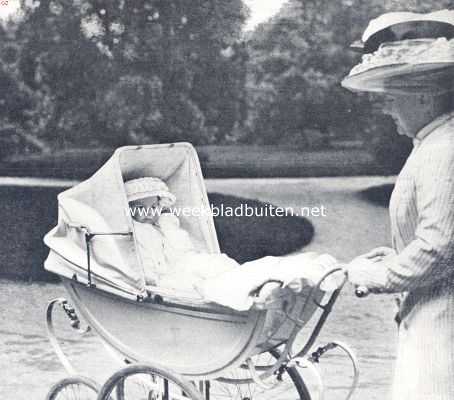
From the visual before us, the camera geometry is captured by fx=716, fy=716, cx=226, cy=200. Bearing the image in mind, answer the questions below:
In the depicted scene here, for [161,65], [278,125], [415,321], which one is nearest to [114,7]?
[161,65]

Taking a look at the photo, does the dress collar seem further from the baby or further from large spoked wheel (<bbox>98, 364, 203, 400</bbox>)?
large spoked wheel (<bbox>98, 364, 203, 400</bbox>)

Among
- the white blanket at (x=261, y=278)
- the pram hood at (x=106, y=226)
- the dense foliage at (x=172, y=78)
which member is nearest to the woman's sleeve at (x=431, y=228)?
the white blanket at (x=261, y=278)

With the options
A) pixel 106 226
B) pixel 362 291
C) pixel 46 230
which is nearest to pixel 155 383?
pixel 106 226

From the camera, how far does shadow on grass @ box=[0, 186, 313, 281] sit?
12.5 ft

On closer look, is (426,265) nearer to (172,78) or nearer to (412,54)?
(412,54)

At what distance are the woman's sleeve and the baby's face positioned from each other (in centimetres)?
128

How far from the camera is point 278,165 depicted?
3.77m

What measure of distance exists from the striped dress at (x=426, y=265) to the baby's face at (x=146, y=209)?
1.23 metres

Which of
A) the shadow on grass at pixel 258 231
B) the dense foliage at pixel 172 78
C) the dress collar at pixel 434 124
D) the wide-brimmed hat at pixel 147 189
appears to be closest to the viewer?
the dress collar at pixel 434 124

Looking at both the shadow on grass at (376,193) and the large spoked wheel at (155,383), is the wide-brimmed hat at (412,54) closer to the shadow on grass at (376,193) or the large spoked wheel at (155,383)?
the large spoked wheel at (155,383)

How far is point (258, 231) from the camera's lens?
151 inches

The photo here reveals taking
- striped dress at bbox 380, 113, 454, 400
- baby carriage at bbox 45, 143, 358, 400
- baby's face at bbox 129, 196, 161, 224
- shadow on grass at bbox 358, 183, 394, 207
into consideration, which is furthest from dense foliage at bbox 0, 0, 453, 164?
striped dress at bbox 380, 113, 454, 400

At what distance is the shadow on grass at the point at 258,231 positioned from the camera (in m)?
3.80

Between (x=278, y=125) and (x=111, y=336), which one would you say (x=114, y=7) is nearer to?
(x=278, y=125)
